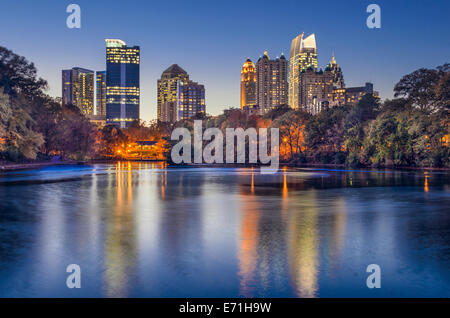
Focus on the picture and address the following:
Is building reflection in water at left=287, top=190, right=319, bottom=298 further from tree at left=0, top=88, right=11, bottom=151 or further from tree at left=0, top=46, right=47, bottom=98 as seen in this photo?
tree at left=0, top=46, right=47, bottom=98

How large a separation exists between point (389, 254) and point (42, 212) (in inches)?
469

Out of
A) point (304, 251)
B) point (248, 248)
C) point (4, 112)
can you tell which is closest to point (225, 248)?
point (248, 248)

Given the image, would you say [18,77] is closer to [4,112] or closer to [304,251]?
[4,112]

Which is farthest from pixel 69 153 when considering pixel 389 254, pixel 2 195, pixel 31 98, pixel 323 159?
pixel 389 254

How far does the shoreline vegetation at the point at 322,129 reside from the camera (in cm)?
4688

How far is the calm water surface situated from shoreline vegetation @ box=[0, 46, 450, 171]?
3298cm

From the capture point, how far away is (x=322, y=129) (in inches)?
2753

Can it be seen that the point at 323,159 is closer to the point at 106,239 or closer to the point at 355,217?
the point at 355,217

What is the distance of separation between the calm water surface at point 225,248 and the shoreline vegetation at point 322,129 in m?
33.0

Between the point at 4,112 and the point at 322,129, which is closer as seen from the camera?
the point at 4,112

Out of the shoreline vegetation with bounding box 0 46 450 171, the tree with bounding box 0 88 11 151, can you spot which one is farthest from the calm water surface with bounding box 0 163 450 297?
the shoreline vegetation with bounding box 0 46 450 171

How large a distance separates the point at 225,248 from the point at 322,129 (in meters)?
62.9

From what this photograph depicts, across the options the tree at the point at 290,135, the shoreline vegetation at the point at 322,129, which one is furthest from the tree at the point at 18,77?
the tree at the point at 290,135

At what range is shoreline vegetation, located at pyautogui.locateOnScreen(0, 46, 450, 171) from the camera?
46.9 m
